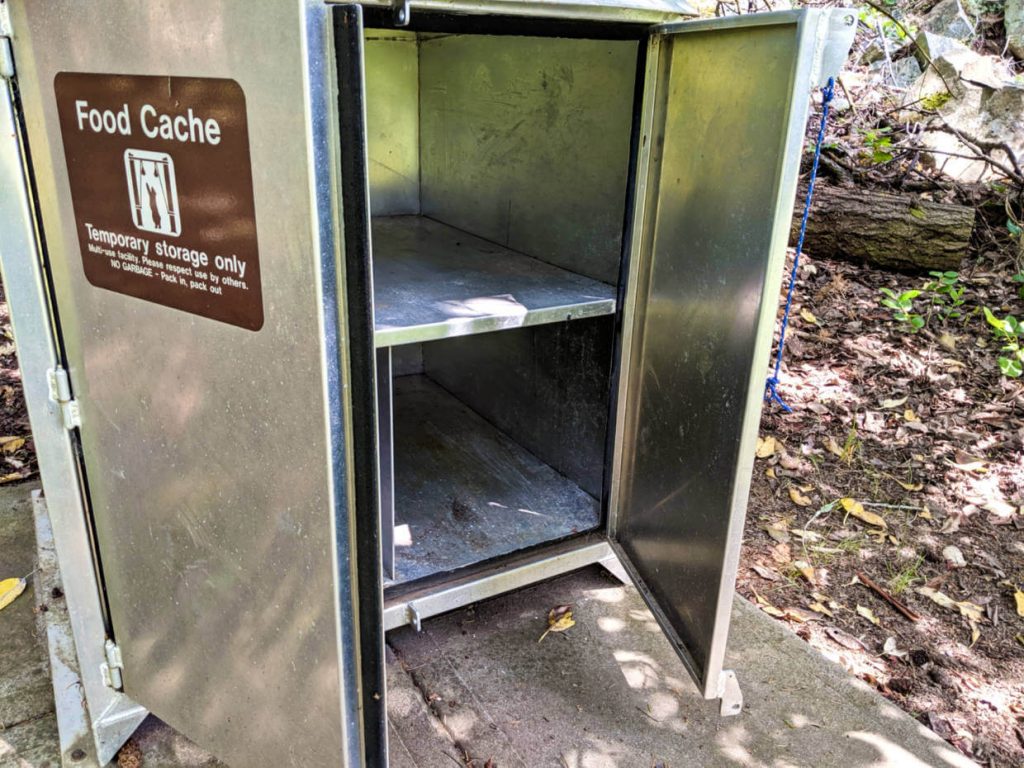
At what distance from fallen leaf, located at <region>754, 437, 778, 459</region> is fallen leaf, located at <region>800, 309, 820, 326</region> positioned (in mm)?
1218

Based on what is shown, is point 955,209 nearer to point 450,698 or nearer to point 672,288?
point 672,288

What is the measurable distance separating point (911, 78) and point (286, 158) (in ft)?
21.9

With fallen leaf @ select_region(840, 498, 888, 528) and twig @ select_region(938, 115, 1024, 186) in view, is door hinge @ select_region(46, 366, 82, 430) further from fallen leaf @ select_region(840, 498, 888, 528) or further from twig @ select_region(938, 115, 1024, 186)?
twig @ select_region(938, 115, 1024, 186)

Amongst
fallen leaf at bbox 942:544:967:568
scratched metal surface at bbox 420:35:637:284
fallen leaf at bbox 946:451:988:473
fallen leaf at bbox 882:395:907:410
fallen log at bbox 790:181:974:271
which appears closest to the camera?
scratched metal surface at bbox 420:35:637:284

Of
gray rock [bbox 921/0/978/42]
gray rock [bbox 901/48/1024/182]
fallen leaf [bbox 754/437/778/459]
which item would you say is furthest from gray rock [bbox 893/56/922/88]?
fallen leaf [bbox 754/437/778/459]

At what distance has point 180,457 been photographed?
1620 mm

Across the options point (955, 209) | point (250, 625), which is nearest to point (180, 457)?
point (250, 625)

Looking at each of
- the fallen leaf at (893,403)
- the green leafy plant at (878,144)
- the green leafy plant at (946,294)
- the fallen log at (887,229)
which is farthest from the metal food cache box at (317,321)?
the green leafy plant at (878,144)

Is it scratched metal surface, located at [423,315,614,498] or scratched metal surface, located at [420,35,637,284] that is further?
Answer: scratched metal surface, located at [423,315,614,498]

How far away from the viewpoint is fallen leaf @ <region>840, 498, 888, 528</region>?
10.5 ft

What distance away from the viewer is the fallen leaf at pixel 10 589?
99.3 inches

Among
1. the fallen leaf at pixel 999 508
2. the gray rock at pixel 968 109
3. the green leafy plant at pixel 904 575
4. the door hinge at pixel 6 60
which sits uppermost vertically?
the door hinge at pixel 6 60

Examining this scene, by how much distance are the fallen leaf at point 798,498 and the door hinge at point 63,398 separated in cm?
262

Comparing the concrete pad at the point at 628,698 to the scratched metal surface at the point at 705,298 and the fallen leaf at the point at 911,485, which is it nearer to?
the scratched metal surface at the point at 705,298
